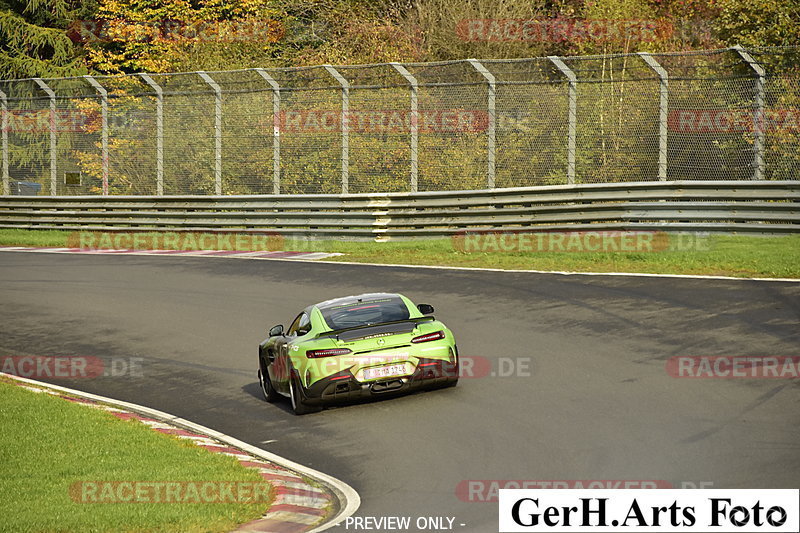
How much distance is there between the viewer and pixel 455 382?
12102 millimetres

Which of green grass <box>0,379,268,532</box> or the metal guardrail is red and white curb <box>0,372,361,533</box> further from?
Result: the metal guardrail

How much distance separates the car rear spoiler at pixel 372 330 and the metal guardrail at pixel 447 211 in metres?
10.2

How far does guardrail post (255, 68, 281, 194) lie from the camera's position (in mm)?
25797

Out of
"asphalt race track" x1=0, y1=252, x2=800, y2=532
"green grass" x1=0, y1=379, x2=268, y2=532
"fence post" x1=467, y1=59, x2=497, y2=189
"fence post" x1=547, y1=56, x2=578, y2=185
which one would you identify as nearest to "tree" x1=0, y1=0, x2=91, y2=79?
"asphalt race track" x1=0, y1=252, x2=800, y2=532

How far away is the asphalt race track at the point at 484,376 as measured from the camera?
9078 mm

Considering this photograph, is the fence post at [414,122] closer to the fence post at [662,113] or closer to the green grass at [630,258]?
the green grass at [630,258]

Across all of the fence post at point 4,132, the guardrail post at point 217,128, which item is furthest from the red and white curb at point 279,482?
the fence post at point 4,132

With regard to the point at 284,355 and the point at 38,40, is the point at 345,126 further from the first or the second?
the point at 38,40

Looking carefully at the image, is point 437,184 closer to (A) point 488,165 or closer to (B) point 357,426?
(A) point 488,165

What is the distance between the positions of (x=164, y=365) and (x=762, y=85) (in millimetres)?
11730

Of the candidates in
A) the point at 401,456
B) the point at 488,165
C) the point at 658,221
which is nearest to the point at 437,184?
the point at 488,165

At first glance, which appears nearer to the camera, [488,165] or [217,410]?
[217,410]

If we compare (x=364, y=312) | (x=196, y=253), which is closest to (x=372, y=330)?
(x=364, y=312)

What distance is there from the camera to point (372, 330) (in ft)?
38.3
